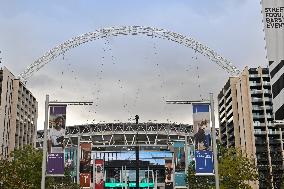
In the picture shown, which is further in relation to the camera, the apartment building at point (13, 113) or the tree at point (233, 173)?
the apartment building at point (13, 113)

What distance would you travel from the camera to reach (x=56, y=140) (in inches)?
1193

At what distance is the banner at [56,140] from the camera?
30.4 metres

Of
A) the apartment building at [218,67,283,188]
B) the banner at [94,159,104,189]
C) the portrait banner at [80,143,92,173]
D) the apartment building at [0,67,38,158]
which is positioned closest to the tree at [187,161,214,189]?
the portrait banner at [80,143,92,173]

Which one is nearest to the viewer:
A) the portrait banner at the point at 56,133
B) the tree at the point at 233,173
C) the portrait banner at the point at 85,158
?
the portrait banner at the point at 56,133

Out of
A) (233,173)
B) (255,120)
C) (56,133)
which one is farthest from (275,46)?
(255,120)

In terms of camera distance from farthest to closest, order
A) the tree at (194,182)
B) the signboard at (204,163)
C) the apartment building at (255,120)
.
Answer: the apartment building at (255,120), the tree at (194,182), the signboard at (204,163)

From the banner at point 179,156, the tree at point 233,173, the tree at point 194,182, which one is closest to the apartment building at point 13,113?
the banner at point 179,156

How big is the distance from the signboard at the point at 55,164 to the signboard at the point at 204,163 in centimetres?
872

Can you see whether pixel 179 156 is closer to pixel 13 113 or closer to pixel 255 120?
pixel 13 113

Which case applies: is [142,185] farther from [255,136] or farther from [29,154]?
[29,154]

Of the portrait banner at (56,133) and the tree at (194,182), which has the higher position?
the portrait banner at (56,133)

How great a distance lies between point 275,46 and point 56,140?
19.8m

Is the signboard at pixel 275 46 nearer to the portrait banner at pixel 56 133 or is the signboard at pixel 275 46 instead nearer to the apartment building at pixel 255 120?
the portrait banner at pixel 56 133

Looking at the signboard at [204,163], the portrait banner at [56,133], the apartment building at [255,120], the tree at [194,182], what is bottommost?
the tree at [194,182]
